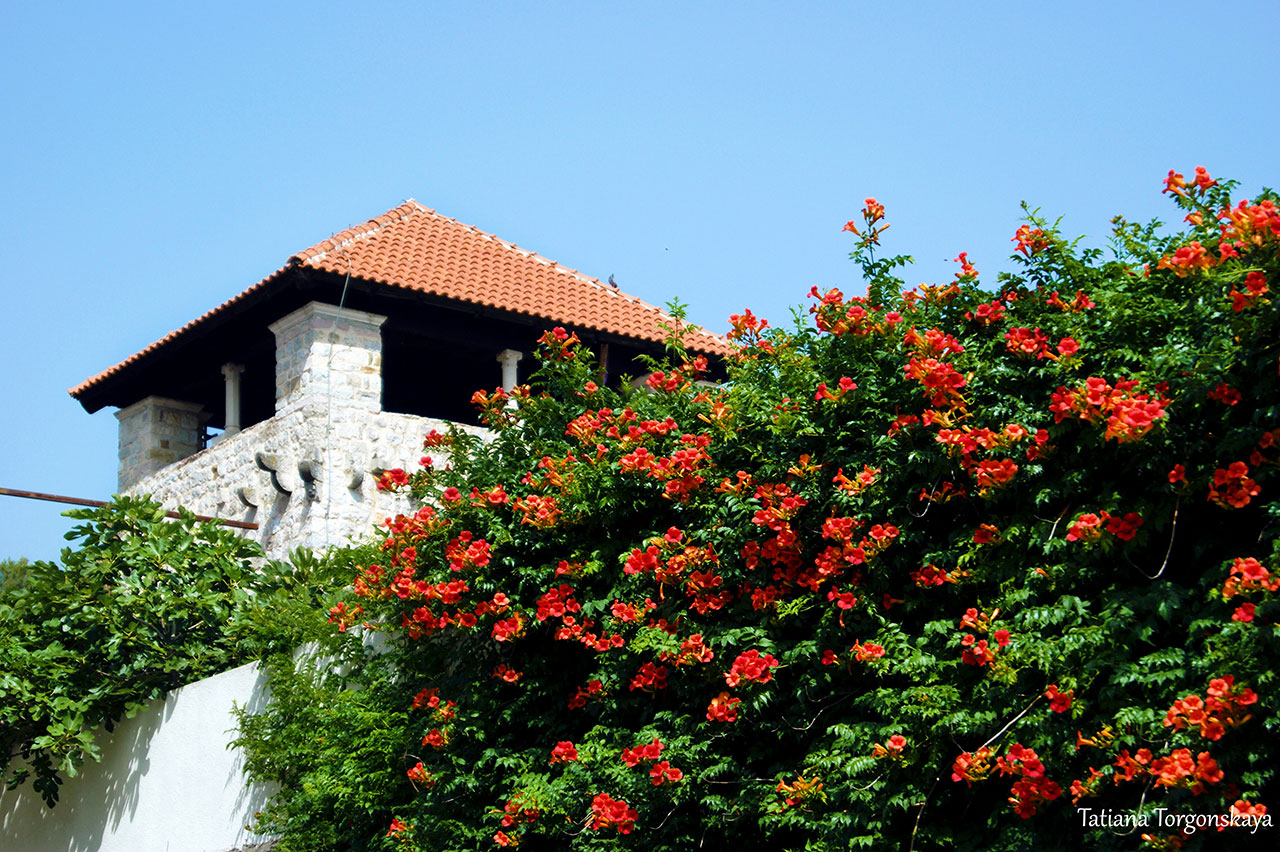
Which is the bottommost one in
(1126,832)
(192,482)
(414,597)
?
(1126,832)

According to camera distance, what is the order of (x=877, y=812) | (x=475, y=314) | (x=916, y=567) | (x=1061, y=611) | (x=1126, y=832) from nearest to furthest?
(x=1126, y=832) < (x=1061, y=611) < (x=877, y=812) < (x=916, y=567) < (x=475, y=314)

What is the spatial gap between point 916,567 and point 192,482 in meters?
11.1

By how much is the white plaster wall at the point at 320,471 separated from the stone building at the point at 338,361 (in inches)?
0.6

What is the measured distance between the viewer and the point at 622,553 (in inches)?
249

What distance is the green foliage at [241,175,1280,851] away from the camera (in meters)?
4.41

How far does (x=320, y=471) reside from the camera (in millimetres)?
12617

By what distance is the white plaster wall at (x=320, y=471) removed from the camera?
498 inches

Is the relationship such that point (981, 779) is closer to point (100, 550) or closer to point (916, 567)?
point (916, 567)

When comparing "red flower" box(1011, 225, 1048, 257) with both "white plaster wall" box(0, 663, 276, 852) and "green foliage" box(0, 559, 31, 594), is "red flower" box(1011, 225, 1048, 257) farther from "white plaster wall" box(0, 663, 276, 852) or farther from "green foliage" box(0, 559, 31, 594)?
"green foliage" box(0, 559, 31, 594)

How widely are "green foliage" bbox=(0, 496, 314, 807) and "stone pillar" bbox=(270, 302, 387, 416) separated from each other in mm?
2604

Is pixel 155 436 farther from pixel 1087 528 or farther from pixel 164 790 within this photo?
pixel 1087 528

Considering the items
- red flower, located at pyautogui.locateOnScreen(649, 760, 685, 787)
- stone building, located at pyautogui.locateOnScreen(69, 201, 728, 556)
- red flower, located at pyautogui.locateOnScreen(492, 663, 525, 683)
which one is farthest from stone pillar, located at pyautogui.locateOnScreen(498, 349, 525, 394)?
red flower, located at pyautogui.locateOnScreen(649, 760, 685, 787)

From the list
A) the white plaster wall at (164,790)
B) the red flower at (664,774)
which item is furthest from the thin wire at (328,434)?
the red flower at (664,774)

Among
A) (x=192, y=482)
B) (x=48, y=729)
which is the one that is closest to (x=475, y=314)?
(x=192, y=482)
